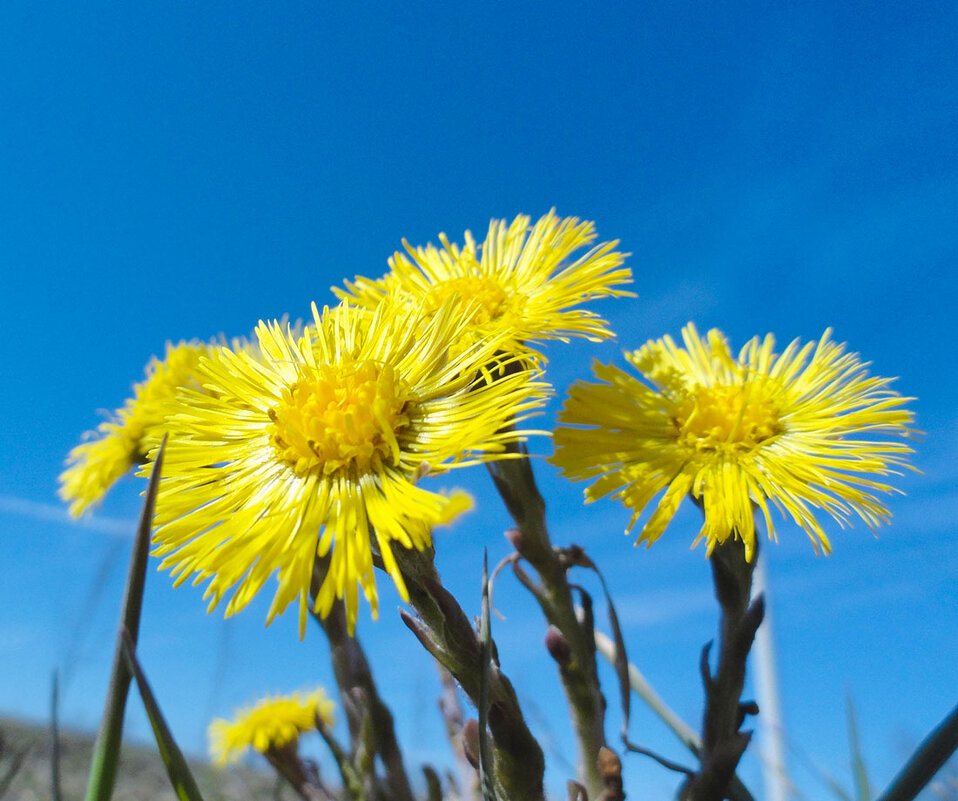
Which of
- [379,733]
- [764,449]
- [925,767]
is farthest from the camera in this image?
[379,733]

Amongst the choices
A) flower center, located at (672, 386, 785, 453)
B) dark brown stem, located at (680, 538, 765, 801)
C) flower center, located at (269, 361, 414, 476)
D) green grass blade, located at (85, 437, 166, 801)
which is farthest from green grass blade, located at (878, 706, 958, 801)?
green grass blade, located at (85, 437, 166, 801)

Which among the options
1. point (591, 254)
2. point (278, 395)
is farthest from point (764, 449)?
point (278, 395)

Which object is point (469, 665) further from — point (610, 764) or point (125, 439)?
point (125, 439)

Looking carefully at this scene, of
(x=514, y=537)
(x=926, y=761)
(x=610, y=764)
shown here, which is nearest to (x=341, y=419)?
(x=514, y=537)

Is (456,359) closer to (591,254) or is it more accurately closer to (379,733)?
(591,254)

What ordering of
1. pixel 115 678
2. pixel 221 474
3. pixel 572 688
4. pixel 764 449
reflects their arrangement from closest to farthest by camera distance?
pixel 115 678, pixel 221 474, pixel 572 688, pixel 764 449
